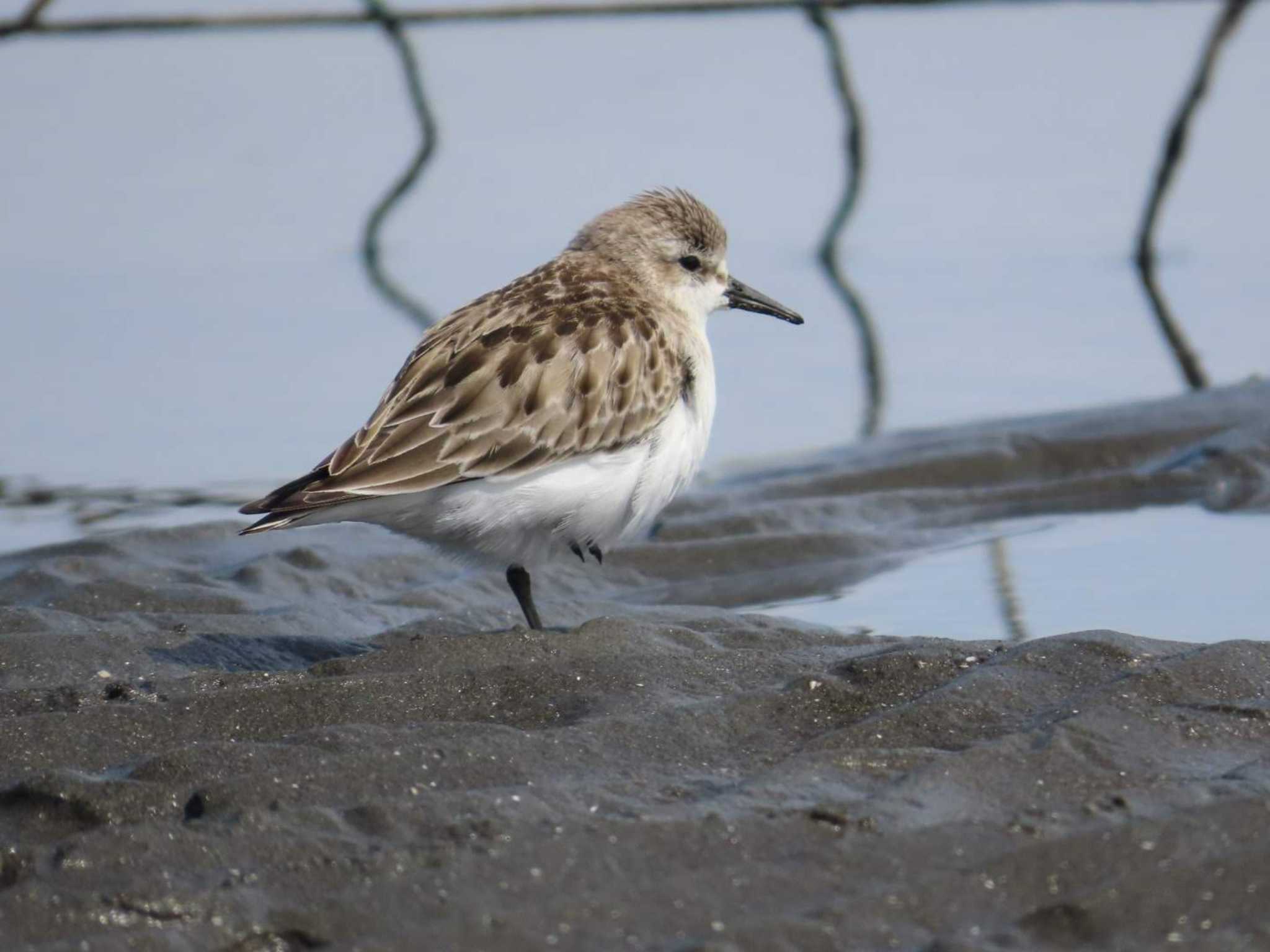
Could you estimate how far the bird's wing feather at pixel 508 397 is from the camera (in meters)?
5.11

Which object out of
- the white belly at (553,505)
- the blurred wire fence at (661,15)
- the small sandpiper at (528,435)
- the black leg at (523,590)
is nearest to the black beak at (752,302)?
the small sandpiper at (528,435)

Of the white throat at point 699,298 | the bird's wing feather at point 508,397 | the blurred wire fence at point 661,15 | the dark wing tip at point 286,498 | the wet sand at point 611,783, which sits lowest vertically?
the wet sand at point 611,783

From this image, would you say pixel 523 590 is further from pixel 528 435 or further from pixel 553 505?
pixel 528 435

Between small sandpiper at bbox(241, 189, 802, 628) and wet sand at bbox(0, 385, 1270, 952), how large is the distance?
0.34m

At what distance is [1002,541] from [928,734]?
320 cm

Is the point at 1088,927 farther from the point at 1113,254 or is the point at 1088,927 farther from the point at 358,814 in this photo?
the point at 1113,254

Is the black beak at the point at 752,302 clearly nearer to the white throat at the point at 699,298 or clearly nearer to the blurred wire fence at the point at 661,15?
the white throat at the point at 699,298

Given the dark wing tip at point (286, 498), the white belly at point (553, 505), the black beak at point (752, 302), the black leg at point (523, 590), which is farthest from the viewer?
the black beak at point (752, 302)

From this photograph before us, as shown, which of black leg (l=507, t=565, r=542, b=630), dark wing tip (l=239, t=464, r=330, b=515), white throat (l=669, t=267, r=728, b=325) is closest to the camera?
dark wing tip (l=239, t=464, r=330, b=515)

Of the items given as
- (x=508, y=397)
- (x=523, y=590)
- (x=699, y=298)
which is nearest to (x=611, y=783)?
(x=508, y=397)

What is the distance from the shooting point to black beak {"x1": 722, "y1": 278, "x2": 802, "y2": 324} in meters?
6.60

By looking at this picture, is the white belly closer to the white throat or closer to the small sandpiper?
the small sandpiper

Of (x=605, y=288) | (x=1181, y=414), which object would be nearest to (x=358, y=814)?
(x=605, y=288)

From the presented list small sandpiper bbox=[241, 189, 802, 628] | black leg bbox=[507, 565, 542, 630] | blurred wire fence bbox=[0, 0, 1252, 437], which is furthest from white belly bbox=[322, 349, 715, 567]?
blurred wire fence bbox=[0, 0, 1252, 437]
